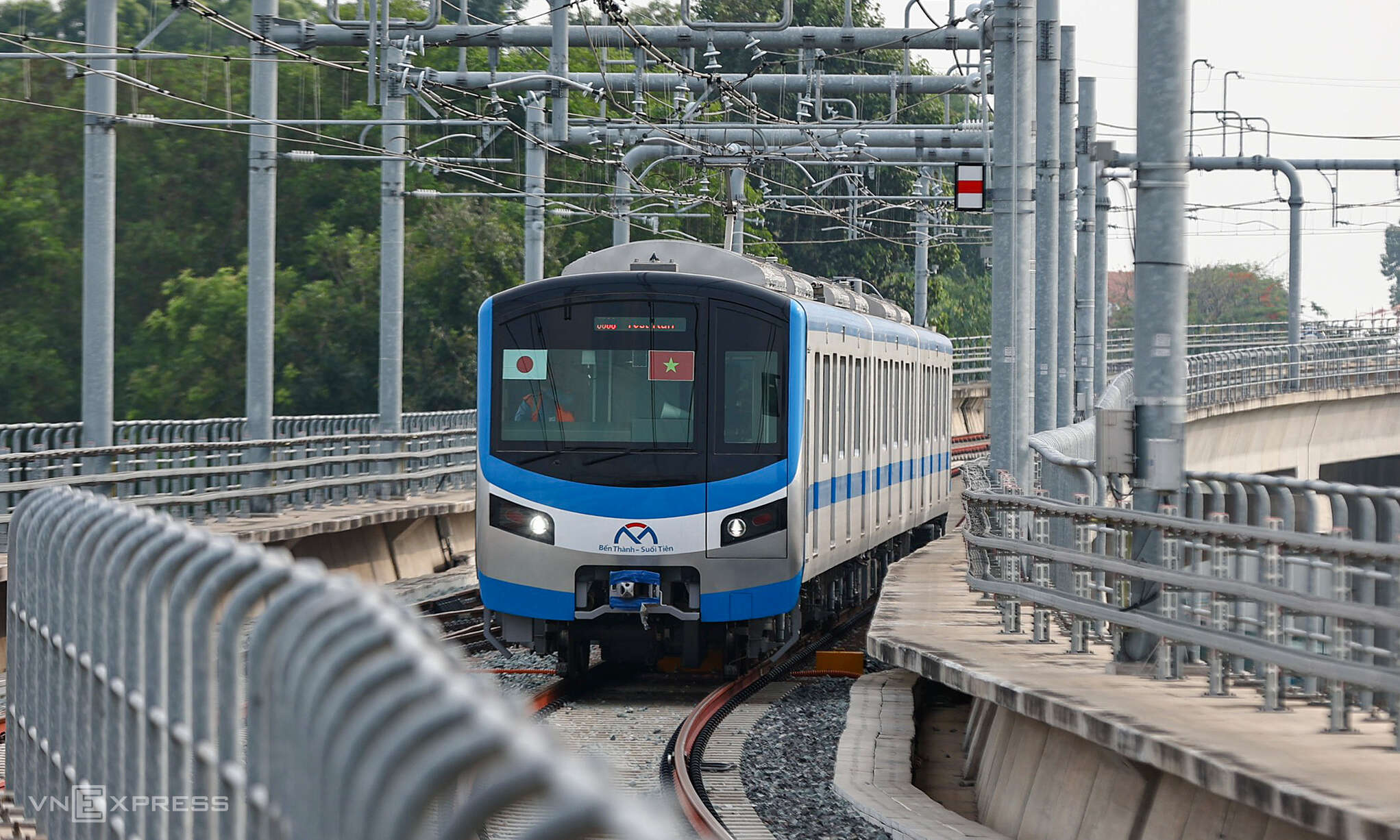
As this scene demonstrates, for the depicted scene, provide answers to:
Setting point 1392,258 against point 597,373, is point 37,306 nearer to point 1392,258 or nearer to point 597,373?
point 597,373

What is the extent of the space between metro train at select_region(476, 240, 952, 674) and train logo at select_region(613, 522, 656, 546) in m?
0.01

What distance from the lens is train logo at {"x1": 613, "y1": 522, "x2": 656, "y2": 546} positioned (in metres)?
14.6

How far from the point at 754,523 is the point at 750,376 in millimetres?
1101

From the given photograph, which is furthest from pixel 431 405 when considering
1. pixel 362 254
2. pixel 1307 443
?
pixel 1307 443

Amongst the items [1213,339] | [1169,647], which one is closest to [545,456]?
[1169,647]

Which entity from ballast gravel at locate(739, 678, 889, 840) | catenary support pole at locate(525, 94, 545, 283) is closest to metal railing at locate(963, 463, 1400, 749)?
ballast gravel at locate(739, 678, 889, 840)

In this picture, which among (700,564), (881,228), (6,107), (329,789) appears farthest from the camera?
(881,228)

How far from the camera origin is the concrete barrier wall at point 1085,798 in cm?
766

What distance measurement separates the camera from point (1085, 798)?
9.02m

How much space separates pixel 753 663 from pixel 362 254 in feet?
134

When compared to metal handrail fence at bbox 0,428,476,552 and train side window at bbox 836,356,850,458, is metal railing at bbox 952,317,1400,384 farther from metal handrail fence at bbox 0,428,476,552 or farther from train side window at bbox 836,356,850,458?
train side window at bbox 836,356,850,458

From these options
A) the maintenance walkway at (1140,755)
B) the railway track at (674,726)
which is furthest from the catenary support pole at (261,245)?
the maintenance walkway at (1140,755)

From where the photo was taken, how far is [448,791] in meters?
2.99

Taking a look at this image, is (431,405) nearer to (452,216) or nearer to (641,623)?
(452,216)
